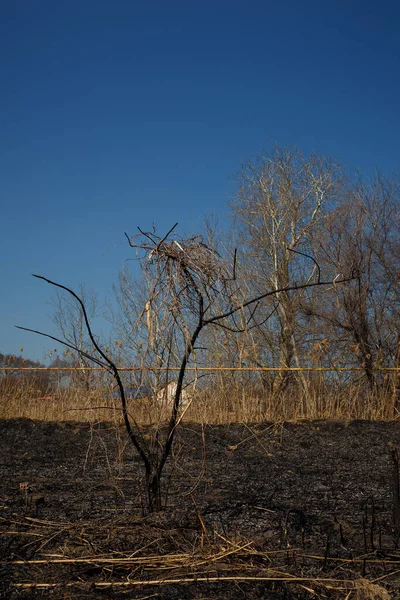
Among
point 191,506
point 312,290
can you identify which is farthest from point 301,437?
point 312,290

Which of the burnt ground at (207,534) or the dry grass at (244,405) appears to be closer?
the burnt ground at (207,534)

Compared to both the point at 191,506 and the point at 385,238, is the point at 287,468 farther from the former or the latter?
the point at 385,238

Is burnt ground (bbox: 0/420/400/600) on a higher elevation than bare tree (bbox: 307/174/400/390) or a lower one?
lower

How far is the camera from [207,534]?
286cm

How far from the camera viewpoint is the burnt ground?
2338mm

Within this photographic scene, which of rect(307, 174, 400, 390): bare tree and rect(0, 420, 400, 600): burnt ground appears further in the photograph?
rect(307, 174, 400, 390): bare tree

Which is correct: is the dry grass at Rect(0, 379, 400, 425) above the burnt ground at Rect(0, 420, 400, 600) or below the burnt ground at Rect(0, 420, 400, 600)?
above

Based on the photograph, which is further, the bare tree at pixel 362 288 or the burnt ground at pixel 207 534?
the bare tree at pixel 362 288

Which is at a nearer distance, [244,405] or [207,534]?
[207,534]

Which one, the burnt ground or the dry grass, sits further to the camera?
the dry grass

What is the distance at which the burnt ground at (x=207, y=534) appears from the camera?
2.34 meters

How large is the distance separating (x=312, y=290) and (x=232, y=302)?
12.8m

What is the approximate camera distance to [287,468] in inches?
202

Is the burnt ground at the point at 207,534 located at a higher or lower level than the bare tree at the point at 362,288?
lower
